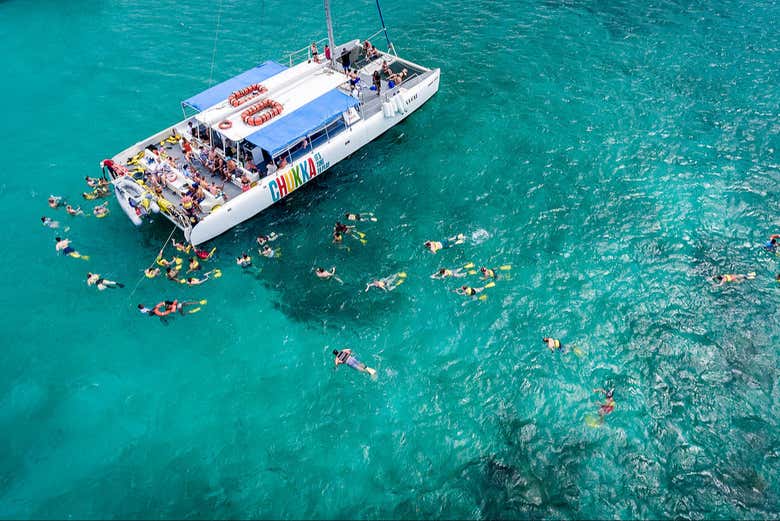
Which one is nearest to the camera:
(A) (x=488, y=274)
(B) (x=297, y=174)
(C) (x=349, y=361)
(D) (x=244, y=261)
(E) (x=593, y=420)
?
(E) (x=593, y=420)

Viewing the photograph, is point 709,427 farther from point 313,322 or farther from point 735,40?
point 735,40

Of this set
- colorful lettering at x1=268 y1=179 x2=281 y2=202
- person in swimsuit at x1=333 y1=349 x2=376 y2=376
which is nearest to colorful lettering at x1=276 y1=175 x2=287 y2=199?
colorful lettering at x1=268 y1=179 x2=281 y2=202

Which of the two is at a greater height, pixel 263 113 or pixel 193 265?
pixel 263 113

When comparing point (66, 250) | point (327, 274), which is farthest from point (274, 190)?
point (66, 250)

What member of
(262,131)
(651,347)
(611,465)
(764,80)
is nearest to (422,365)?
(611,465)

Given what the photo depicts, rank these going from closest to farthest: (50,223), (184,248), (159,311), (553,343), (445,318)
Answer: (553,343) < (445,318) < (159,311) < (184,248) < (50,223)

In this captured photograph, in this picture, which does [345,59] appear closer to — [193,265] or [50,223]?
[193,265]
